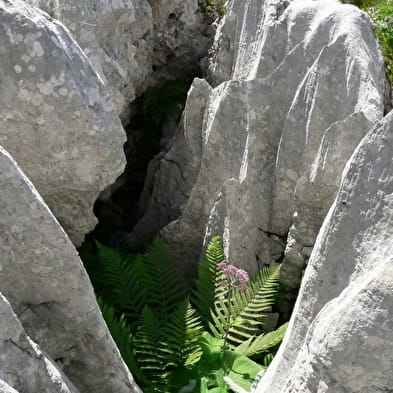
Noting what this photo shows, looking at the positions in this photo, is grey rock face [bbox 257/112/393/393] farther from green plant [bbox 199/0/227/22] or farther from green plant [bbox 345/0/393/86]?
green plant [bbox 199/0/227/22]

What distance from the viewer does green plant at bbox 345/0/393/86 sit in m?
7.74

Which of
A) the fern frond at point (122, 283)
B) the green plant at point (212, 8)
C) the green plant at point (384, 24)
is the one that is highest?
the green plant at point (384, 24)

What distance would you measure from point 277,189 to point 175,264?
1.77 metres

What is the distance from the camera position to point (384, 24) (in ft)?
26.4

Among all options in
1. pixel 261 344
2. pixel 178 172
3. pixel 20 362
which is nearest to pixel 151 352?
pixel 261 344

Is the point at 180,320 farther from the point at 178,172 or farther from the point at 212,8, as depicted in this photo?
the point at 212,8

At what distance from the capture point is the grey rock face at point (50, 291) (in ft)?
14.2

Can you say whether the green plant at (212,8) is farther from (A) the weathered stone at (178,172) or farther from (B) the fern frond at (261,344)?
(B) the fern frond at (261,344)

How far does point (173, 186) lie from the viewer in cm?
873

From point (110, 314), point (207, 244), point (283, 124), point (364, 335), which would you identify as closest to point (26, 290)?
point (110, 314)

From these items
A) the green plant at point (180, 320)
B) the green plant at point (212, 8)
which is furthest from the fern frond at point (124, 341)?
the green plant at point (212, 8)

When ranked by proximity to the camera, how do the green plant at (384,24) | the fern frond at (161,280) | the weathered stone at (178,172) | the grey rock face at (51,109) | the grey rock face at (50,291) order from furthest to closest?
the weathered stone at (178,172)
the green plant at (384,24)
the fern frond at (161,280)
the grey rock face at (51,109)
the grey rock face at (50,291)

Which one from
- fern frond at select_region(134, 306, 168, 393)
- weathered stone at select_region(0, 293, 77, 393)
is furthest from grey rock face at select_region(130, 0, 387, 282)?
weathered stone at select_region(0, 293, 77, 393)

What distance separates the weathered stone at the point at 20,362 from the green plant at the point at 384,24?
5307mm
